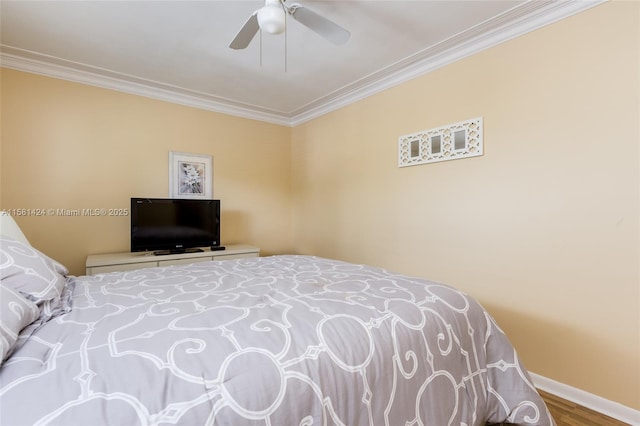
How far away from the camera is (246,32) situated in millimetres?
1804

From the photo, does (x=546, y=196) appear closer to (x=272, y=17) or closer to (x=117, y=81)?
(x=272, y=17)

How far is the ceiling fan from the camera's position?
5.12 ft

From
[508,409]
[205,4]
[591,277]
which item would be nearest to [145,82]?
[205,4]

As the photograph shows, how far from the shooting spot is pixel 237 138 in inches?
152

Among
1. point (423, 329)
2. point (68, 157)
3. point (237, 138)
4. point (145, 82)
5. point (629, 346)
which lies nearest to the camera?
point (423, 329)

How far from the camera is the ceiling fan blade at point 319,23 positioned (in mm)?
1700

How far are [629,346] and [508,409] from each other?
1.03 metres

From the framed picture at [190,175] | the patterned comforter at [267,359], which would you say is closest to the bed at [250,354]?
the patterned comforter at [267,359]

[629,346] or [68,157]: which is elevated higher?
[68,157]

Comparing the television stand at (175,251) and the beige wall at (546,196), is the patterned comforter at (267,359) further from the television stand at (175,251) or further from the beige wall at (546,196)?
the television stand at (175,251)

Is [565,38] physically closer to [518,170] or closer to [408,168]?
[518,170]

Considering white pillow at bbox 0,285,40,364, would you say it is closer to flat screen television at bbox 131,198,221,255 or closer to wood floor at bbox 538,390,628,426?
flat screen television at bbox 131,198,221,255

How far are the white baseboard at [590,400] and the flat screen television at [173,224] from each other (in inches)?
122

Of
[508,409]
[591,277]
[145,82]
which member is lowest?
[508,409]
